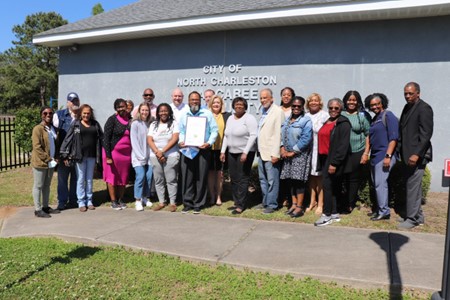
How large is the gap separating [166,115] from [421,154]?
3.97 metres

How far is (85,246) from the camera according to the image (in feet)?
15.5

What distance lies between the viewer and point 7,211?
6.47 metres

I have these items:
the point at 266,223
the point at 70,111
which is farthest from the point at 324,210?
the point at 70,111

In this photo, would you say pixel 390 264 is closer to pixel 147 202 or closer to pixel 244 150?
pixel 244 150

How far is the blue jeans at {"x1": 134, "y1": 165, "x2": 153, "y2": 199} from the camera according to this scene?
255 inches

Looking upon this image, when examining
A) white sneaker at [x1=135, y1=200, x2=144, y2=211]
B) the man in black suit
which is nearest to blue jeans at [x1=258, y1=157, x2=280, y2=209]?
the man in black suit

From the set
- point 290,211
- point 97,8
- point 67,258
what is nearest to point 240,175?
point 290,211

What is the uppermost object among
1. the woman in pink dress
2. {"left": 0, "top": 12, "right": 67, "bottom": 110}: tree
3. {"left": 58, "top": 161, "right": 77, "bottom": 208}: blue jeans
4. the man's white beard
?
{"left": 0, "top": 12, "right": 67, "bottom": 110}: tree

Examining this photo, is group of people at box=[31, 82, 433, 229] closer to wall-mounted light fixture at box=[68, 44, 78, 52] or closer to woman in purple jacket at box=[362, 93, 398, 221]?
woman in purple jacket at box=[362, 93, 398, 221]

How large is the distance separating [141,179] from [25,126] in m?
6.40

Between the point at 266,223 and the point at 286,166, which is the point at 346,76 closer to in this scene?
the point at 286,166

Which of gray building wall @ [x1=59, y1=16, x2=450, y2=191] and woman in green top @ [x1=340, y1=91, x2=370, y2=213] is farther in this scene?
gray building wall @ [x1=59, y1=16, x2=450, y2=191]

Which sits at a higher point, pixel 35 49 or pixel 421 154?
pixel 35 49

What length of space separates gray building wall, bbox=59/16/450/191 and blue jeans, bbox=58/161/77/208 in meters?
4.41
